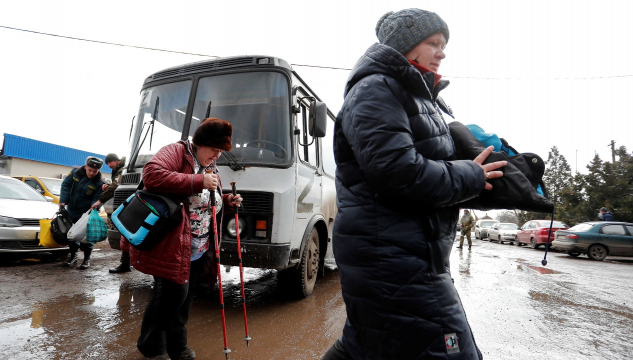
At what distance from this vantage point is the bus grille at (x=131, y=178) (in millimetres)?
4330

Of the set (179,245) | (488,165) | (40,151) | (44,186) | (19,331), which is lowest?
(19,331)

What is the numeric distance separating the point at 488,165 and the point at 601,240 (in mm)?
15903

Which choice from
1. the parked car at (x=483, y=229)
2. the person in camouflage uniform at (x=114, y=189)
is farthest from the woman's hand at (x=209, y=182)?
the parked car at (x=483, y=229)

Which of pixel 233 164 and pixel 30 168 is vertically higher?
pixel 30 168

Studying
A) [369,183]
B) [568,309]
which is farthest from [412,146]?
[568,309]

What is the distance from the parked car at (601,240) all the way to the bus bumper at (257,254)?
14265 mm

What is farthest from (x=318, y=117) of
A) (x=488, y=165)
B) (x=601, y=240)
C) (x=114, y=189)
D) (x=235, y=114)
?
(x=601, y=240)

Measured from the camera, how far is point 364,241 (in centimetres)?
140

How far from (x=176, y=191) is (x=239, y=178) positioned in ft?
5.30

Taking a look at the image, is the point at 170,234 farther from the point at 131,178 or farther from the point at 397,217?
the point at 131,178

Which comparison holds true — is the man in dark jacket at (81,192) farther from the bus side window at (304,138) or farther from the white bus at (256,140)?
the bus side window at (304,138)

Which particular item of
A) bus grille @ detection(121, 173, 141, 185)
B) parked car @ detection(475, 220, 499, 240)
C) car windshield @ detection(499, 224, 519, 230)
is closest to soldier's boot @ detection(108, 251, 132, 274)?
bus grille @ detection(121, 173, 141, 185)

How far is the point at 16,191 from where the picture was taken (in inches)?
294

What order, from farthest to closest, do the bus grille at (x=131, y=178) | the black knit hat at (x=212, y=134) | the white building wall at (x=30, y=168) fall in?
the white building wall at (x=30, y=168) < the bus grille at (x=131, y=178) < the black knit hat at (x=212, y=134)
